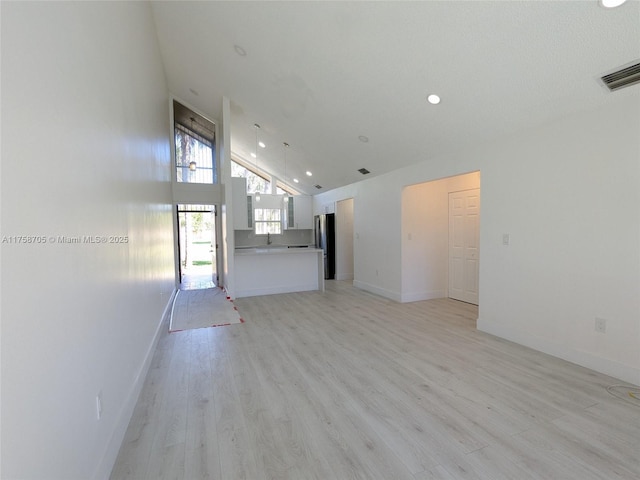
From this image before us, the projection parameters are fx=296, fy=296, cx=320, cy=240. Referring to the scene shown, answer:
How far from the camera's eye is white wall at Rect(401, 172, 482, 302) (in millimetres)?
5340

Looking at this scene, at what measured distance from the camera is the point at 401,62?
3049 millimetres

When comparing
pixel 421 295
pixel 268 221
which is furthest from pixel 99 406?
pixel 268 221

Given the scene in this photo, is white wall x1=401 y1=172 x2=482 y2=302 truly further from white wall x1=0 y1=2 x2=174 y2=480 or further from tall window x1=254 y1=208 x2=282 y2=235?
tall window x1=254 y1=208 x2=282 y2=235

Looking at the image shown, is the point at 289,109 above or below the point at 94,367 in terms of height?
above

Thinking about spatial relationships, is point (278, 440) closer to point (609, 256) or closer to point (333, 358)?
point (333, 358)

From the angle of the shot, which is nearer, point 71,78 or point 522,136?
point 71,78

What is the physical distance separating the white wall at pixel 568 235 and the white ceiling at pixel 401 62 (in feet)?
0.81

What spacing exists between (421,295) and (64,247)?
5303 mm

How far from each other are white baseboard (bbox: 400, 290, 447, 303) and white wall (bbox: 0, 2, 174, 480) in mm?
4297

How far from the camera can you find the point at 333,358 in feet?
10.0

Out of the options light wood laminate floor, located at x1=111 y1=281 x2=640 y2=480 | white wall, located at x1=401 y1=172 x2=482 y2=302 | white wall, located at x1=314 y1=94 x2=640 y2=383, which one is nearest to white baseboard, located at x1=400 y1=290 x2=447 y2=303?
white wall, located at x1=401 y1=172 x2=482 y2=302

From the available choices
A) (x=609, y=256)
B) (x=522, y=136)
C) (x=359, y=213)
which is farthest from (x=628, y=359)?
(x=359, y=213)

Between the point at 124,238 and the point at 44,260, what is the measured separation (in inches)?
48.1

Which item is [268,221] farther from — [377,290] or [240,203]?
[377,290]
